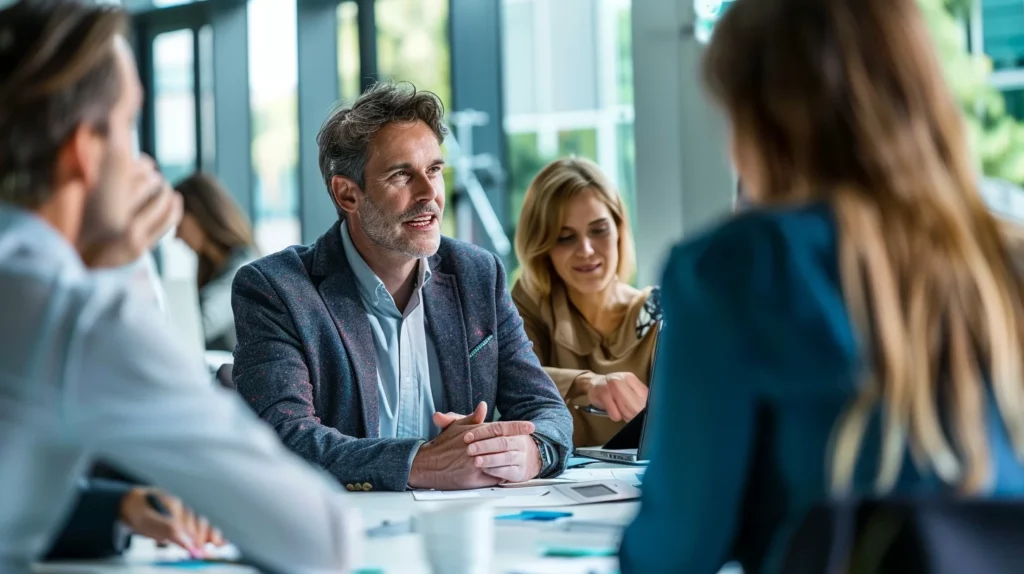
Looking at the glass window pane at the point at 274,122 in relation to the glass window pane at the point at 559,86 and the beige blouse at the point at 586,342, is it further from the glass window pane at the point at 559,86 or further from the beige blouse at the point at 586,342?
the beige blouse at the point at 586,342

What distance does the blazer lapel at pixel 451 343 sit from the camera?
2.73 metres

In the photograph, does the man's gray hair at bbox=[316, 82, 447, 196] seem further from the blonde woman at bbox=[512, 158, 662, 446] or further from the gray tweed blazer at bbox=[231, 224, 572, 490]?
the blonde woman at bbox=[512, 158, 662, 446]

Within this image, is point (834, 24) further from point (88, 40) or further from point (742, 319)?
point (88, 40)

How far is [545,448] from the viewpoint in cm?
240

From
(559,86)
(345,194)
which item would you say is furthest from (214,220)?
(345,194)

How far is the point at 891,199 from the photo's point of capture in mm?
1189

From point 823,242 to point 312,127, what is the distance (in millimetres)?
6195

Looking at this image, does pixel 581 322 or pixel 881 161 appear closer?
pixel 881 161

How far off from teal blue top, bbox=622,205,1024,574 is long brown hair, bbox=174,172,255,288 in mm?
4333

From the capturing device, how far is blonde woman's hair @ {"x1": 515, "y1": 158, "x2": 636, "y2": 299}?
143 inches

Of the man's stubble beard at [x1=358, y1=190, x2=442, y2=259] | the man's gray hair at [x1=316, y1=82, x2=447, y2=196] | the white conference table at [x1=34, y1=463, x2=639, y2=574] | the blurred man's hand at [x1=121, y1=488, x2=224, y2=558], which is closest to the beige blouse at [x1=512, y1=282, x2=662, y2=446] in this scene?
the man's stubble beard at [x1=358, y1=190, x2=442, y2=259]

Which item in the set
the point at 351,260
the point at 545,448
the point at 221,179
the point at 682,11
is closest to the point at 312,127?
the point at 221,179

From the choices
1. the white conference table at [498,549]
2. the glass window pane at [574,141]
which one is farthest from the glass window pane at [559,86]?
the white conference table at [498,549]

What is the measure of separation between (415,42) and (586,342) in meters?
3.51
